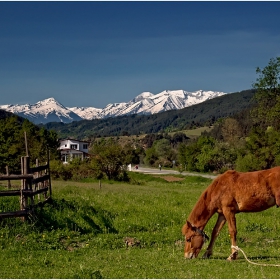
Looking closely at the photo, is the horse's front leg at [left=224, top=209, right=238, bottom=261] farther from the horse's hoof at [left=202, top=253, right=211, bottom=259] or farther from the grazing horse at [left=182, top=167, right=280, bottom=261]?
the horse's hoof at [left=202, top=253, right=211, bottom=259]

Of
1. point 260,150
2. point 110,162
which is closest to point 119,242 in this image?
point 110,162

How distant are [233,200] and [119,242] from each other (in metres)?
4.76

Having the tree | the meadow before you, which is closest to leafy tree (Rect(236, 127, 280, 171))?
the tree

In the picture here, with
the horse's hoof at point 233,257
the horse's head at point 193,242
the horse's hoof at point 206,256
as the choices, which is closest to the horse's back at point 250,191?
the horse's head at point 193,242

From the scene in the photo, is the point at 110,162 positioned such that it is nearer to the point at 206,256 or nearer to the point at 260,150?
the point at 260,150

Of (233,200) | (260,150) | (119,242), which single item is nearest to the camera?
(233,200)

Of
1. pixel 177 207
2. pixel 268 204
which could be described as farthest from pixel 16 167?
pixel 268 204

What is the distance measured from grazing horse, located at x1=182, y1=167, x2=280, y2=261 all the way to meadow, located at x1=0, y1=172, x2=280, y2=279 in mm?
573

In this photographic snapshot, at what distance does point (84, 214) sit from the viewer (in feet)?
54.8

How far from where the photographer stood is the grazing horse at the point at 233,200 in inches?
428

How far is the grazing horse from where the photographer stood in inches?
428

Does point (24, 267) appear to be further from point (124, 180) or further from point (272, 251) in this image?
point (124, 180)

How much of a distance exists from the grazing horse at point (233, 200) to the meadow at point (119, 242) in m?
0.57

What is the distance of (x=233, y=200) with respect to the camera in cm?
1102
